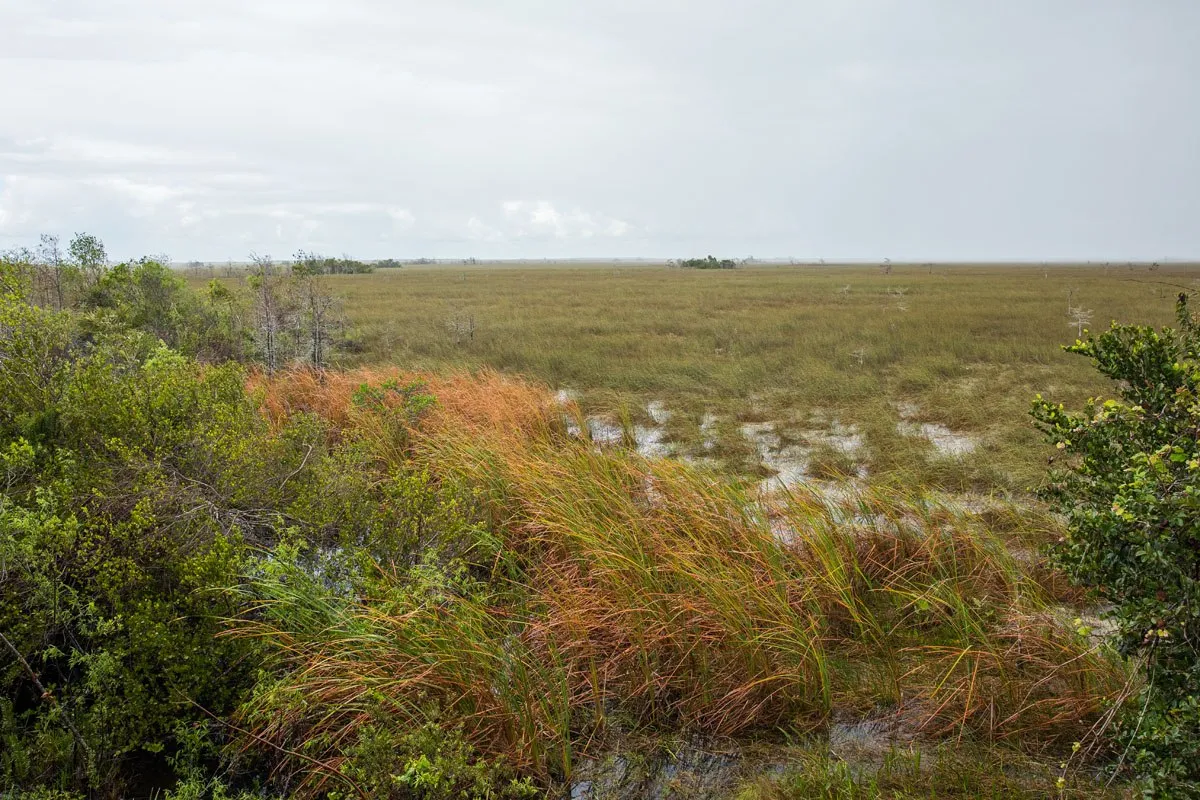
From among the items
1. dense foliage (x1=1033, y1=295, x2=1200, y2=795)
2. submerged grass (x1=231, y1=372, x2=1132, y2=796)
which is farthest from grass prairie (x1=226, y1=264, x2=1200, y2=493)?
submerged grass (x1=231, y1=372, x2=1132, y2=796)

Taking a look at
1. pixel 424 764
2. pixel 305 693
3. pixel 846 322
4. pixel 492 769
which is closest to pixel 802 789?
pixel 492 769

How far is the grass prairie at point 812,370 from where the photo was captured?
8086mm

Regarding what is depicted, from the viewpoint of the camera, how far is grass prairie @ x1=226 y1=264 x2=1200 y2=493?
8086 millimetres

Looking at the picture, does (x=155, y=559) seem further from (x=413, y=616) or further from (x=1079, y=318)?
(x=1079, y=318)

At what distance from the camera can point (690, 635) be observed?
3.80m

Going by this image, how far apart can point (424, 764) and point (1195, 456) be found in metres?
3.04

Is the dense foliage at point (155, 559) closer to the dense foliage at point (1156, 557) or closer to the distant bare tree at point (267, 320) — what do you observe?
the dense foliage at point (1156, 557)

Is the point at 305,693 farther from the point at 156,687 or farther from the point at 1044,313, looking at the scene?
the point at 1044,313

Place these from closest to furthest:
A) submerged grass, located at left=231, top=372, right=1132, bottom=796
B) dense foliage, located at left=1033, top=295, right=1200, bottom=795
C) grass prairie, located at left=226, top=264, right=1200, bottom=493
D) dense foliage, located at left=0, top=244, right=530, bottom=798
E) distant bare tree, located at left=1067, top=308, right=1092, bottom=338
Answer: dense foliage, located at left=1033, top=295, right=1200, bottom=795 < dense foliage, located at left=0, top=244, right=530, bottom=798 < submerged grass, located at left=231, top=372, right=1132, bottom=796 < grass prairie, located at left=226, top=264, right=1200, bottom=493 < distant bare tree, located at left=1067, top=308, right=1092, bottom=338

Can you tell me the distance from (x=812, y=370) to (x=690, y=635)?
9.57m

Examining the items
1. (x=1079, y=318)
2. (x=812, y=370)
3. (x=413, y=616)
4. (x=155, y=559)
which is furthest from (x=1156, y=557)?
(x=1079, y=318)

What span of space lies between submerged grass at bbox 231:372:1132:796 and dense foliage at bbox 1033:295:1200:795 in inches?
48.2

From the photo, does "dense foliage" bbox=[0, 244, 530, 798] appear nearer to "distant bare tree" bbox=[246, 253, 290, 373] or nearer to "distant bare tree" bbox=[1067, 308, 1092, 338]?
"distant bare tree" bbox=[246, 253, 290, 373]

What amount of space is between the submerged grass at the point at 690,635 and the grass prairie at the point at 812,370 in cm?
207
